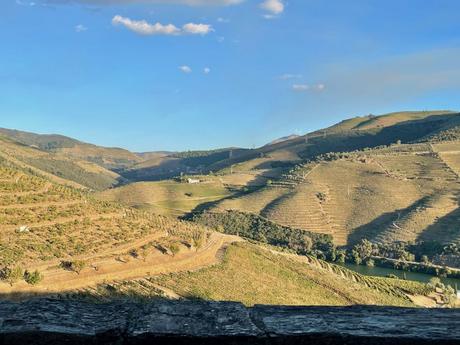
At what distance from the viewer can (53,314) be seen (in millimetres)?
3490

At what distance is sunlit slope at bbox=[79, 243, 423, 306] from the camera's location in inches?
1415

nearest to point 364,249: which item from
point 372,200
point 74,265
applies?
point 372,200

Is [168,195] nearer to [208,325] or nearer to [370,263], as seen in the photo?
[370,263]

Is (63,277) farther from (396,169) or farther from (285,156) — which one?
(285,156)

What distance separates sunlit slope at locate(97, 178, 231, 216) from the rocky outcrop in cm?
10048

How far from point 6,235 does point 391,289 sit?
1548 inches

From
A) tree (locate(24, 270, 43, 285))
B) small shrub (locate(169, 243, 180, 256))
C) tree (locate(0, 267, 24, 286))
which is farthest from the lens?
small shrub (locate(169, 243, 180, 256))

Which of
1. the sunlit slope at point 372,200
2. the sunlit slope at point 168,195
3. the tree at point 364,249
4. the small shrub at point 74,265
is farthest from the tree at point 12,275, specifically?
the sunlit slope at point 168,195

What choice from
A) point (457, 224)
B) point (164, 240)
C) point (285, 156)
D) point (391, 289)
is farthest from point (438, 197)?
point (285, 156)

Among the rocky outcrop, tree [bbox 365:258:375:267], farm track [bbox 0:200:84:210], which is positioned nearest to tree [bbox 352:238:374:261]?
tree [bbox 365:258:375:267]

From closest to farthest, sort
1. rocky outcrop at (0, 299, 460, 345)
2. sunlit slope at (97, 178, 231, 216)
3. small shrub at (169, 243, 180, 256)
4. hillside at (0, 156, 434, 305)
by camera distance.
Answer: rocky outcrop at (0, 299, 460, 345) → hillside at (0, 156, 434, 305) → small shrub at (169, 243, 180, 256) → sunlit slope at (97, 178, 231, 216)

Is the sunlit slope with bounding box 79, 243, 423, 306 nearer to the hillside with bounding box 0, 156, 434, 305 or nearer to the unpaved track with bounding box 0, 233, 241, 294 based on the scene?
the hillside with bounding box 0, 156, 434, 305

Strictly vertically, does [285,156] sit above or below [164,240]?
above

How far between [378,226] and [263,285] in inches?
2103
